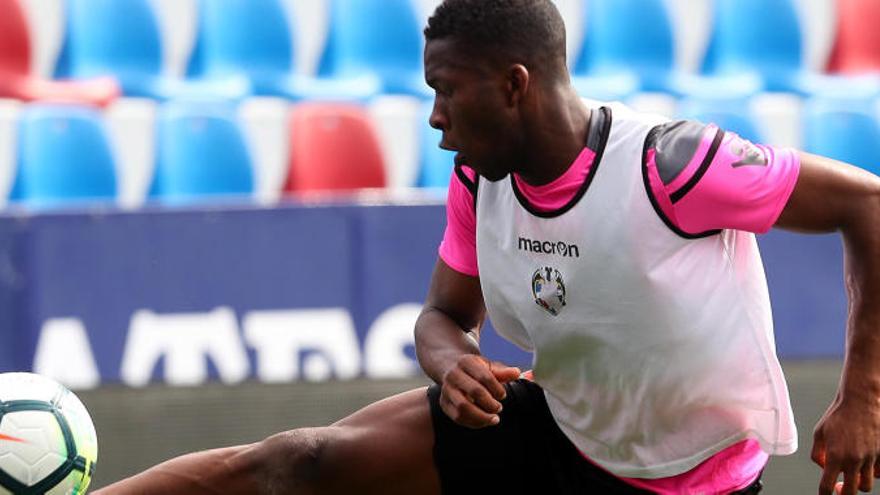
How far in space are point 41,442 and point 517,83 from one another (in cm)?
150

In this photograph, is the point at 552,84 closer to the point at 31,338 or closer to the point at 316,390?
the point at 316,390

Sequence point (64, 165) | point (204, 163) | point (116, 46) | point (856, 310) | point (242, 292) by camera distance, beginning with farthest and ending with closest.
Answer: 1. point (116, 46)
2. point (204, 163)
3. point (64, 165)
4. point (242, 292)
5. point (856, 310)

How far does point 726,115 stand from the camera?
6.89 metres

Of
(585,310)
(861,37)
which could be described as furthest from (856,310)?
(861,37)

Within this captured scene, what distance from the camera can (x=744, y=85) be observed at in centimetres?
782

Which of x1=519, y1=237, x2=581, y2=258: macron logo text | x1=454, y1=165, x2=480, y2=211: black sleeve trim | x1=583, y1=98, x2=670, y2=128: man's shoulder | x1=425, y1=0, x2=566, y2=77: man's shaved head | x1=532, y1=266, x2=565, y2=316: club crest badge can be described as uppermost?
x1=425, y1=0, x2=566, y2=77: man's shaved head

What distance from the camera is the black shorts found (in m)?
3.26

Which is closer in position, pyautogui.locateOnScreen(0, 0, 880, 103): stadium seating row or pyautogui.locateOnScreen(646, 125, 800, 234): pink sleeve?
pyautogui.locateOnScreen(646, 125, 800, 234): pink sleeve

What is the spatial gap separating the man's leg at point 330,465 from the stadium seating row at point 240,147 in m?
3.45

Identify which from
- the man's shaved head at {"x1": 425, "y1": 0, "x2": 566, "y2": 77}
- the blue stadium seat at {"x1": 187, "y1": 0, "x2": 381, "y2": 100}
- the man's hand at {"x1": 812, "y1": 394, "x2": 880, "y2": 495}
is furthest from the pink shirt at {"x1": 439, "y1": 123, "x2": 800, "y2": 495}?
the blue stadium seat at {"x1": 187, "y1": 0, "x2": 381, "y2": 100}

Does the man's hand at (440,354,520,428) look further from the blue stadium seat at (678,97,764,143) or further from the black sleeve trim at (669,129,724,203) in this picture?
the blue stadium seat at (678,97,764,143)

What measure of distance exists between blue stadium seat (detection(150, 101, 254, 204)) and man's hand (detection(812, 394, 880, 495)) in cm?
435

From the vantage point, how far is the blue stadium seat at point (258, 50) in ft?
25.1

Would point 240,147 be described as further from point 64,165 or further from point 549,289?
point 549,289
